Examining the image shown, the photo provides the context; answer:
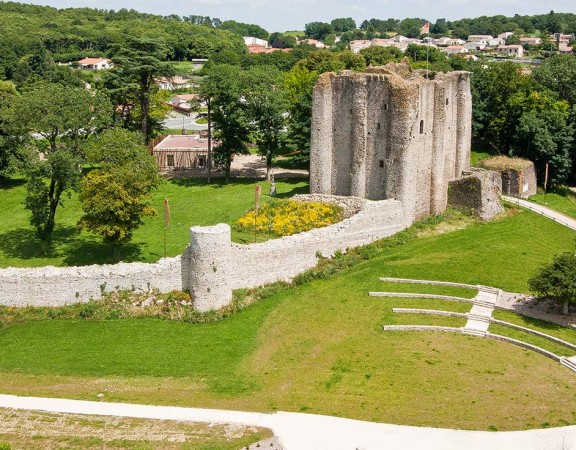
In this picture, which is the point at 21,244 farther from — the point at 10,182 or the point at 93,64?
the point at 93,64

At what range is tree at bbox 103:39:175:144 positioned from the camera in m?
62.4

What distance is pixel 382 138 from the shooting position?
49.2 m

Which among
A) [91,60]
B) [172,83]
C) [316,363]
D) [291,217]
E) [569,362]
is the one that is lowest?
[316,363]

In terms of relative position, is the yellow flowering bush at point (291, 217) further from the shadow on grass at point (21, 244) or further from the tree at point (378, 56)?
→ the tree at point (378, 56)

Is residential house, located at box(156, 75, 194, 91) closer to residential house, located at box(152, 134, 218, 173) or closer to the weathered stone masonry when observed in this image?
residential house, located at box(152, 134, 218, 173)

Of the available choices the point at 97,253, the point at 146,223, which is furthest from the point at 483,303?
the point at 146,223

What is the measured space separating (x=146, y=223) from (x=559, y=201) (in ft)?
109

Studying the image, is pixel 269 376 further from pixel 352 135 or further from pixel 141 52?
pixel 141 52

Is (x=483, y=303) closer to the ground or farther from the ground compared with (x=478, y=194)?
closer to the ground

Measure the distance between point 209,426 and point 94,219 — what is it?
678 inches

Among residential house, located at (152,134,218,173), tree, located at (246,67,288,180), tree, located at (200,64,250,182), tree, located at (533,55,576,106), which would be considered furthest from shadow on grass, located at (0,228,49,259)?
tree, located at (533,55,576,106)

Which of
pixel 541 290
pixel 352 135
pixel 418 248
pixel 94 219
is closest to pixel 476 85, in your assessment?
pixel 352 135

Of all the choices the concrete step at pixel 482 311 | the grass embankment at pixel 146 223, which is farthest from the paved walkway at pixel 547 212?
the concrete step at pixel 482 311

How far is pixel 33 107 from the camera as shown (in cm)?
4312
